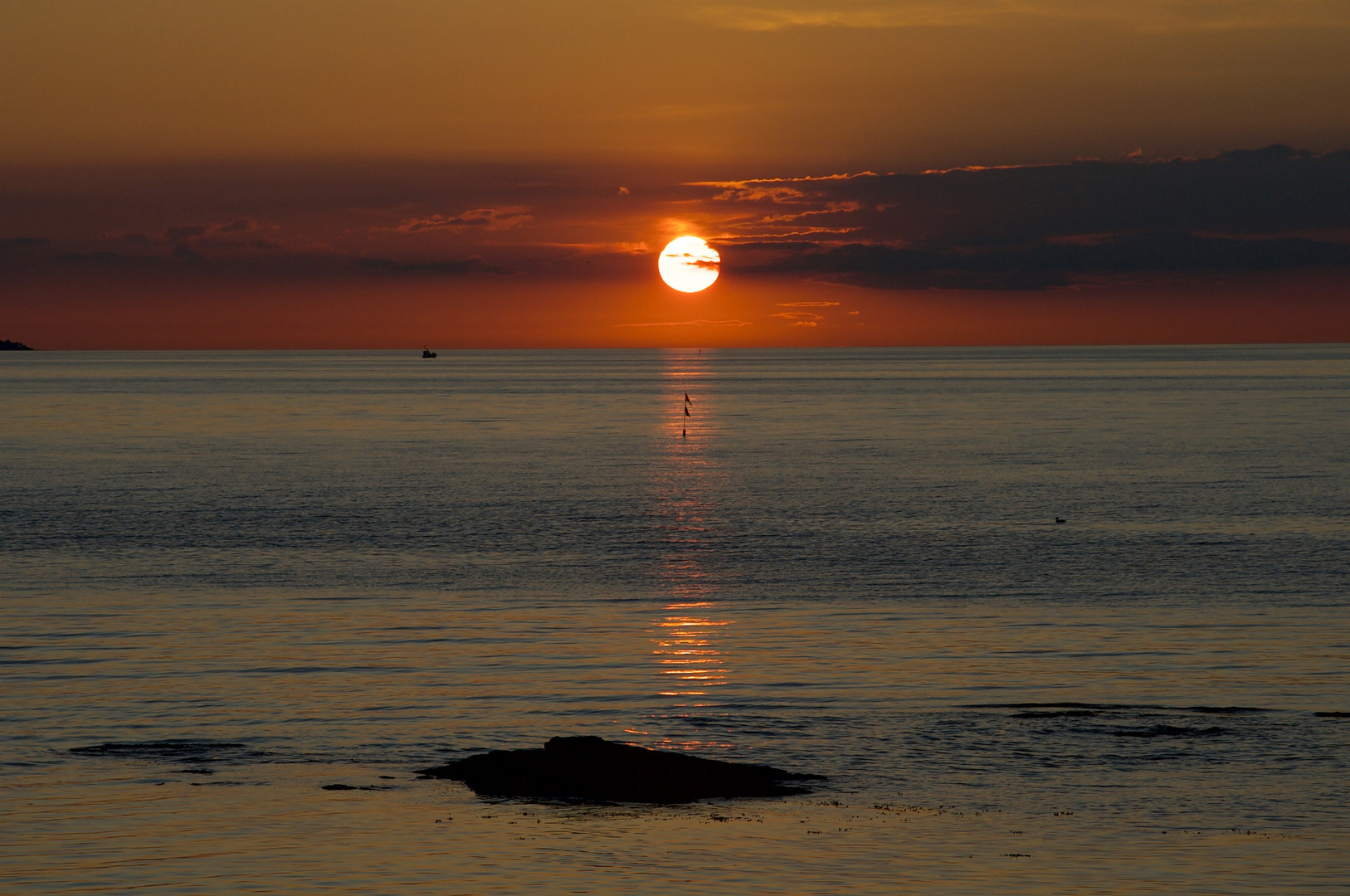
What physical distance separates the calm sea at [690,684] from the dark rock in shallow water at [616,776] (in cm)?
51

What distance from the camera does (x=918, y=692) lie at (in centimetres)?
2877

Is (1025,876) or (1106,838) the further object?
(1106,838)

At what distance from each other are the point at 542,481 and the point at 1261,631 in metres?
52.4

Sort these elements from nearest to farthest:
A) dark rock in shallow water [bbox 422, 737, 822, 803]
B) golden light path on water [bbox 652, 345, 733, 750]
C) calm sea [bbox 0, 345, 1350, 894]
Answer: calm sea [bbox 0, 345, 1350, 894], dark rock in shallow water [bbox 422, 737, 822, 803], golden light path on water [bbox 652, 345, 733, 750]

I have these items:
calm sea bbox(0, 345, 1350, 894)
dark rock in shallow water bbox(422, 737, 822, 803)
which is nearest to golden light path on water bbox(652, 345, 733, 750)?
calm sea bbox(0, 345, 1350, 894)

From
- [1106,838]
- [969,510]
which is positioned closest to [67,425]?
[969,510]

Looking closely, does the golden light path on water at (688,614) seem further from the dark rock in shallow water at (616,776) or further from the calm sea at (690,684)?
the dark rock in shallow water at (616,776)

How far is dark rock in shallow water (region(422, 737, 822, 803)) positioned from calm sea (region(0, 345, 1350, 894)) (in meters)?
0.51

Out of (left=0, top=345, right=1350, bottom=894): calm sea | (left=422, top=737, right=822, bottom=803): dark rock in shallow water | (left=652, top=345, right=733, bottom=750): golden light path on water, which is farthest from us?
(left=652, top=345, right=733, bottom=750): golden light path on water

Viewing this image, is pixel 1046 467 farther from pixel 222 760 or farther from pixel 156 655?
pixel 222 760

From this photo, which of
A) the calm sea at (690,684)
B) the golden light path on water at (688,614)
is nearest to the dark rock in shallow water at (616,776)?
the calm sea at (690,684)

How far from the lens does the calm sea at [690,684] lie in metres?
19.3

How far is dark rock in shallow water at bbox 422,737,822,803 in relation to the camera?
2194cm

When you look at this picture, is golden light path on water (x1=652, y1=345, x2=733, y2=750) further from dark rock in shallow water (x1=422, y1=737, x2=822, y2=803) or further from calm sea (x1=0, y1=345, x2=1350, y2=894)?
dark rock in shallow water (x1=422, y1=737, x2=822, y2=803)
